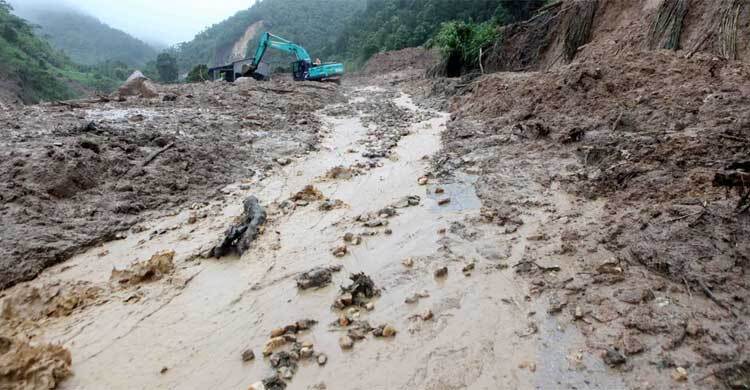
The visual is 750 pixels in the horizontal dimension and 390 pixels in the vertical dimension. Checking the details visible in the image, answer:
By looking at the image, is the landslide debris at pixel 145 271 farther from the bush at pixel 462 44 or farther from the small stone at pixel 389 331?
the bush at pixel 462 44

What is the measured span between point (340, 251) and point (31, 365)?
2253 mm

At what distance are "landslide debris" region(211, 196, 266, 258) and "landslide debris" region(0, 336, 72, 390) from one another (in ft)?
4.90

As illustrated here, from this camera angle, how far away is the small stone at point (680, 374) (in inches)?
78.1

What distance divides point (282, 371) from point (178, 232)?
2714 millimetres

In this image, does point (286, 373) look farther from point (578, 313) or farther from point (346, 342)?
point (578, 313)

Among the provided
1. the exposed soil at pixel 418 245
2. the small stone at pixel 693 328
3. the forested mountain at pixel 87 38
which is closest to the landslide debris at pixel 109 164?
the exposed soil at pixel 418 245

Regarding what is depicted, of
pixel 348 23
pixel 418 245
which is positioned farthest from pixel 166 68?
pixel 418 245

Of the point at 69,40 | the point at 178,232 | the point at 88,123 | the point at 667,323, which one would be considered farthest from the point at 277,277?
the point at 69,40

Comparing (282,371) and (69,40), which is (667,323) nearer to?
(282,371)

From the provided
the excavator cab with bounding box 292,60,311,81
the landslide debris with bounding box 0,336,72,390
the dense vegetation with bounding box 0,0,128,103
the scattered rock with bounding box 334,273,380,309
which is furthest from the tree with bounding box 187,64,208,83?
the scattered rock with bounding box 334,273,380,309

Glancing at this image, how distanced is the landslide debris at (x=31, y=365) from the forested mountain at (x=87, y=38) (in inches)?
3850

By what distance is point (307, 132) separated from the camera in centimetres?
886

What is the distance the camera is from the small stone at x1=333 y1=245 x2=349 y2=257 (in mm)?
3773

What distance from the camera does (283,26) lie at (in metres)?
67.4
